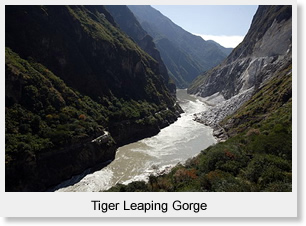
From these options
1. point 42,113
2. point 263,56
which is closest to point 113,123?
point 42,113

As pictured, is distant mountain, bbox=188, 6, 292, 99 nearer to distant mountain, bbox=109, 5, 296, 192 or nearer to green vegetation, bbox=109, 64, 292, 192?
distant mountain, bbox=109, 5, 296, 192

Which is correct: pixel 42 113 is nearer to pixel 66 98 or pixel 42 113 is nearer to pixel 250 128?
pixel 66 98

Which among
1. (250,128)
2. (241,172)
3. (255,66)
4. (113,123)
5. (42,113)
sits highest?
(255,66)

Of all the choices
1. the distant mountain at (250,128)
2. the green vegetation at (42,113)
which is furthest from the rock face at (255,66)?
the green vegetation at (42,113)

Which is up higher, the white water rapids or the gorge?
the gorge

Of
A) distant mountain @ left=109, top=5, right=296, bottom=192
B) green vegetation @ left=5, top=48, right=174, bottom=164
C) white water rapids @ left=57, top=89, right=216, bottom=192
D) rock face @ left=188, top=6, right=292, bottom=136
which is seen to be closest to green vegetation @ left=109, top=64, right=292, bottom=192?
distant mountain @ left=109, top=5, right=296, bottom=192

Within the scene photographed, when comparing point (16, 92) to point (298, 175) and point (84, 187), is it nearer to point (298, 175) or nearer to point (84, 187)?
point (84, 187)

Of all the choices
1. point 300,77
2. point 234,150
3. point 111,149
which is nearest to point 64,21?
point 111,149
